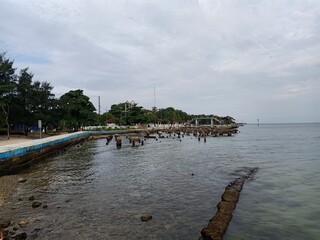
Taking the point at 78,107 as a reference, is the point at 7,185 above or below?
below

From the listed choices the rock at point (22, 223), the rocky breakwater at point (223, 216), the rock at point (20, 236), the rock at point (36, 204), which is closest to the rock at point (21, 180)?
the rock at point (36, 204)

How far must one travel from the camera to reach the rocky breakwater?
8014 mm

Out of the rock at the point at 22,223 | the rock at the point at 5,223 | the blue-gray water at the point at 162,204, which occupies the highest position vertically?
the rock at the point at 5,223

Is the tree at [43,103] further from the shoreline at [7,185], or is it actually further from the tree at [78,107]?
the shoreline at [7,185]

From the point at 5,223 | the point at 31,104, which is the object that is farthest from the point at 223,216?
the point at 31,104

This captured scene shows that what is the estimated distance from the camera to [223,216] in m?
9.41

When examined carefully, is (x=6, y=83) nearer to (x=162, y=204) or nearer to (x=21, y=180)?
(x=21, y=180)

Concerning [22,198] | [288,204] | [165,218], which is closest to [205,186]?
[288,204]

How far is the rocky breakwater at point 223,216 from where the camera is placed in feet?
26.3

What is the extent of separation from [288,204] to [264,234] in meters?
3.66

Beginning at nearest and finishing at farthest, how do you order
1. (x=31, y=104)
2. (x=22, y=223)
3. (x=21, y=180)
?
(x=22, y=223) < (x=21, y=180) < (x=31, y=104)

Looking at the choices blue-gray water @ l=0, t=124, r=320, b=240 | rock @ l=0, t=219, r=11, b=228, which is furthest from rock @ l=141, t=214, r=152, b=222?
rock @ l=0, t=219, r=11, b=228

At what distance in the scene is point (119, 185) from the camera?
50.1 feet

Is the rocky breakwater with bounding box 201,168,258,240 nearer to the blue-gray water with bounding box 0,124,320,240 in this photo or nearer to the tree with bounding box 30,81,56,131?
the blue-gray water with bounding box 0,124,320,240
